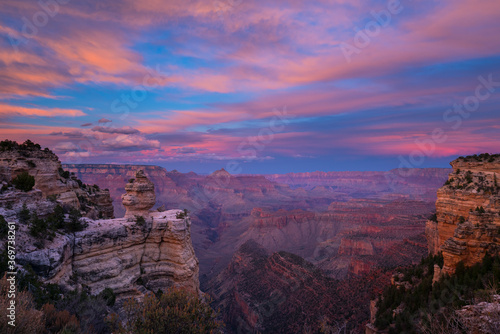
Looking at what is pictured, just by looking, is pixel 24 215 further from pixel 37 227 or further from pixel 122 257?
pixel 122 257

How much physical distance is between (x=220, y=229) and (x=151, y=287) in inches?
4965

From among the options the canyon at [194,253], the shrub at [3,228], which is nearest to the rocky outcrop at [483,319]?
the canyon at [194,253]

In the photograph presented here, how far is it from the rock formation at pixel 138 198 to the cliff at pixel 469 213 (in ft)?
77.4

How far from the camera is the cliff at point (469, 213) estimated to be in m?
15.6

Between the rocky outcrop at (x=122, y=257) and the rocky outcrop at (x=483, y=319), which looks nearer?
the rocky outcrop at (x=483, y=319)

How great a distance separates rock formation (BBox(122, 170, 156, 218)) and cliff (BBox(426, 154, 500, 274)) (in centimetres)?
2359

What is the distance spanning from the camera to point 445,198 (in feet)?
71.5

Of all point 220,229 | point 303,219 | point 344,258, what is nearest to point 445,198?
point 344,258

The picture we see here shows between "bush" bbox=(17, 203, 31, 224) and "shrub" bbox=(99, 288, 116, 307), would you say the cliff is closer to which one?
"shrub" bbox=(99, 288, 116, 307)

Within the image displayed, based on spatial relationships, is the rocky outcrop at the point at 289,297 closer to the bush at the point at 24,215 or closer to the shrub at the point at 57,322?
the shrub at the point at 57,322

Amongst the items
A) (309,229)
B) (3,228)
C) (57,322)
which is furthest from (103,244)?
(309,229)

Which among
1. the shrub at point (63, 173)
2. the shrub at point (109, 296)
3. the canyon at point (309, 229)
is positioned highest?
the shrub at point (63, 173)

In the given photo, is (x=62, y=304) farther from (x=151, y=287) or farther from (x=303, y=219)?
(x=303, y=219)

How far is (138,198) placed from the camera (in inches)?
835
